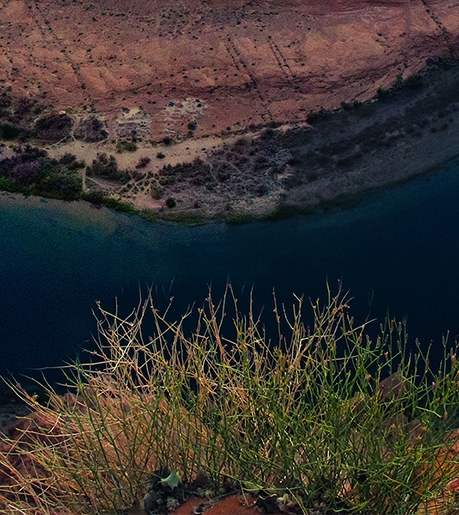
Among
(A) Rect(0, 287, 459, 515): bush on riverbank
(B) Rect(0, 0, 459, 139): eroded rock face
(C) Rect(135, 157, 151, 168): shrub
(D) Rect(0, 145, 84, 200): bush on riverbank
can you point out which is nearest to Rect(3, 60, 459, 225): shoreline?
(C) Rect(135, 157, 151, 168): shrub

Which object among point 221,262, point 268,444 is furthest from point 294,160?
point 268,444

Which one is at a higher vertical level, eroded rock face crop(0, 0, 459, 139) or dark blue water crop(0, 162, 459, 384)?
eroded rock face crop(0, 0, 459, 139)

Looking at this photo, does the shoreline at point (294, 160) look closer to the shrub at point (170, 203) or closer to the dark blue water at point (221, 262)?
the shrub at point (170, 203)

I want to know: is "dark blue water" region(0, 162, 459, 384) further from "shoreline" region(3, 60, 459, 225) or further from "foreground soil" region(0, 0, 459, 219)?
"foreground soil" region(0, 0, 459, 219)

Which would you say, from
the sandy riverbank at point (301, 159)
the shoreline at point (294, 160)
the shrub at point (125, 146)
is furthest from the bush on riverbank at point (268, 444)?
the shrub at point (125, 146)

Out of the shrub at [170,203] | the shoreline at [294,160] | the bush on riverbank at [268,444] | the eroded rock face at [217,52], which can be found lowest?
the bush on riverbank at [268,444]

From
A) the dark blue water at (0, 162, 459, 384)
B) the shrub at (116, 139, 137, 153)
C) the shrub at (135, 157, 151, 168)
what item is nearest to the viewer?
the dark blue water at (0, 162, 459, 384)

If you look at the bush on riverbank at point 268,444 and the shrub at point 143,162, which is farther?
the shrub at point 143,162

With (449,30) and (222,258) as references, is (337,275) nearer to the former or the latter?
(222,258)
